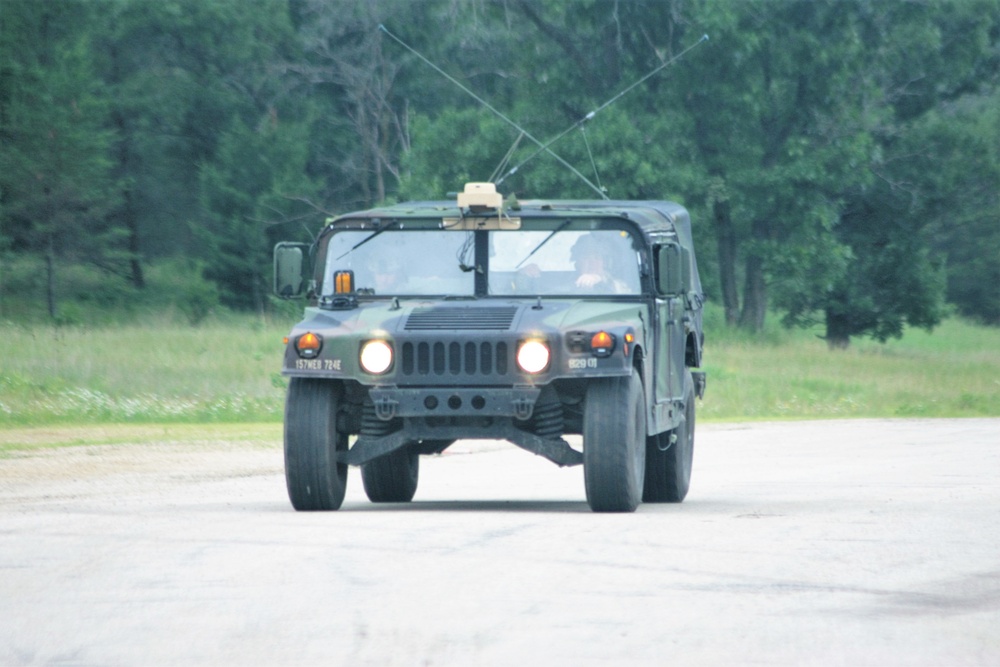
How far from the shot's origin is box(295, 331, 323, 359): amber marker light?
11812 millimetres

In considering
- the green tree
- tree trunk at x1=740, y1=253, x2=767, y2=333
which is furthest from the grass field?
the green tree

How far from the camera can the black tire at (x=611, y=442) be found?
11586mm

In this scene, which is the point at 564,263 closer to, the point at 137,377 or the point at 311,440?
the point at 311,440

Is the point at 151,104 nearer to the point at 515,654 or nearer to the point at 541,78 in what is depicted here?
the point at 541,78

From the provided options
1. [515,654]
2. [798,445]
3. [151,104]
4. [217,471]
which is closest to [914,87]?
[151,104]

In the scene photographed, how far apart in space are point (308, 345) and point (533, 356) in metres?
1.43

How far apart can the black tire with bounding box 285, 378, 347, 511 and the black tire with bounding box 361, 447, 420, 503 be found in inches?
68.4

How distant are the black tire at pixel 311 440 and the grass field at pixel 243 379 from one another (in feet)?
41.4

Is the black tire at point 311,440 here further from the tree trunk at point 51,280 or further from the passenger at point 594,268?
the tree trunk at point 51,280

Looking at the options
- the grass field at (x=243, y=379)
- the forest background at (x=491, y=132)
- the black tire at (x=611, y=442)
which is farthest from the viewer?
the forest background at (x=491, y=132)

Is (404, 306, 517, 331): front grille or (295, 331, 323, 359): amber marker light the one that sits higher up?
(404, 306, 517, 331): front grille

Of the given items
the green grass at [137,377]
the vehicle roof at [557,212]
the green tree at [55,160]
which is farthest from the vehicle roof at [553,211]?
the green tree at [55,160]

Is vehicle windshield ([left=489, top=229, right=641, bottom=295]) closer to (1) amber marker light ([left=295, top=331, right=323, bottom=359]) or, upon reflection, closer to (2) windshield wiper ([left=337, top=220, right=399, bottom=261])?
(2) windshield wiper ([left=337, top=220, right=399, bottom=261])

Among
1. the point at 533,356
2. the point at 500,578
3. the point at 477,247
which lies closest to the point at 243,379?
the point at 477,247
